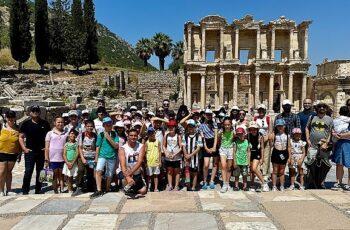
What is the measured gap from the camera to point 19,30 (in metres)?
41.2

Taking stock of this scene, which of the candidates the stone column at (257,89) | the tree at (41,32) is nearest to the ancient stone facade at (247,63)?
the stone column at (257,89)

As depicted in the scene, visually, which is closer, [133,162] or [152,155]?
[133,162]

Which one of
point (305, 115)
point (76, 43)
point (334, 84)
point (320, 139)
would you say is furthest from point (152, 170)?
point (76, 43)

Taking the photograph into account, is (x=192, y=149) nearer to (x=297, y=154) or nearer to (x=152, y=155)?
(x=152, y=155)

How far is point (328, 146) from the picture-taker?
761cm

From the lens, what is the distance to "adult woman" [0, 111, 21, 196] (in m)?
7.27

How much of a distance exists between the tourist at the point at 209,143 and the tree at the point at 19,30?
39.0 m

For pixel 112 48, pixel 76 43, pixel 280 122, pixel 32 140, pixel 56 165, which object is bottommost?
pixel 56 165

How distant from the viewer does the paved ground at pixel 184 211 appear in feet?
16.5

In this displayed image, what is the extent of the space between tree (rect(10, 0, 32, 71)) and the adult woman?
3792 centimetres

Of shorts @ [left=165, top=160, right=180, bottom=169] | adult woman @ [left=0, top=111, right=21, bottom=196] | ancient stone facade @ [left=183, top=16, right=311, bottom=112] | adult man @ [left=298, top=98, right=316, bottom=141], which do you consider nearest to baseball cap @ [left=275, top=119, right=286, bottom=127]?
adult man @ [left=298, top=98, right=316, bottom=141]

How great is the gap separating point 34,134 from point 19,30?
3850 cm

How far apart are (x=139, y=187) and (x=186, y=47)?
3462 centimetres

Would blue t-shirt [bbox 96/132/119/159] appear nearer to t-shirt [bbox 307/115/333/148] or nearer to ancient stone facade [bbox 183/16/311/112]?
t-shirt [bbox 307/115/333/148]
